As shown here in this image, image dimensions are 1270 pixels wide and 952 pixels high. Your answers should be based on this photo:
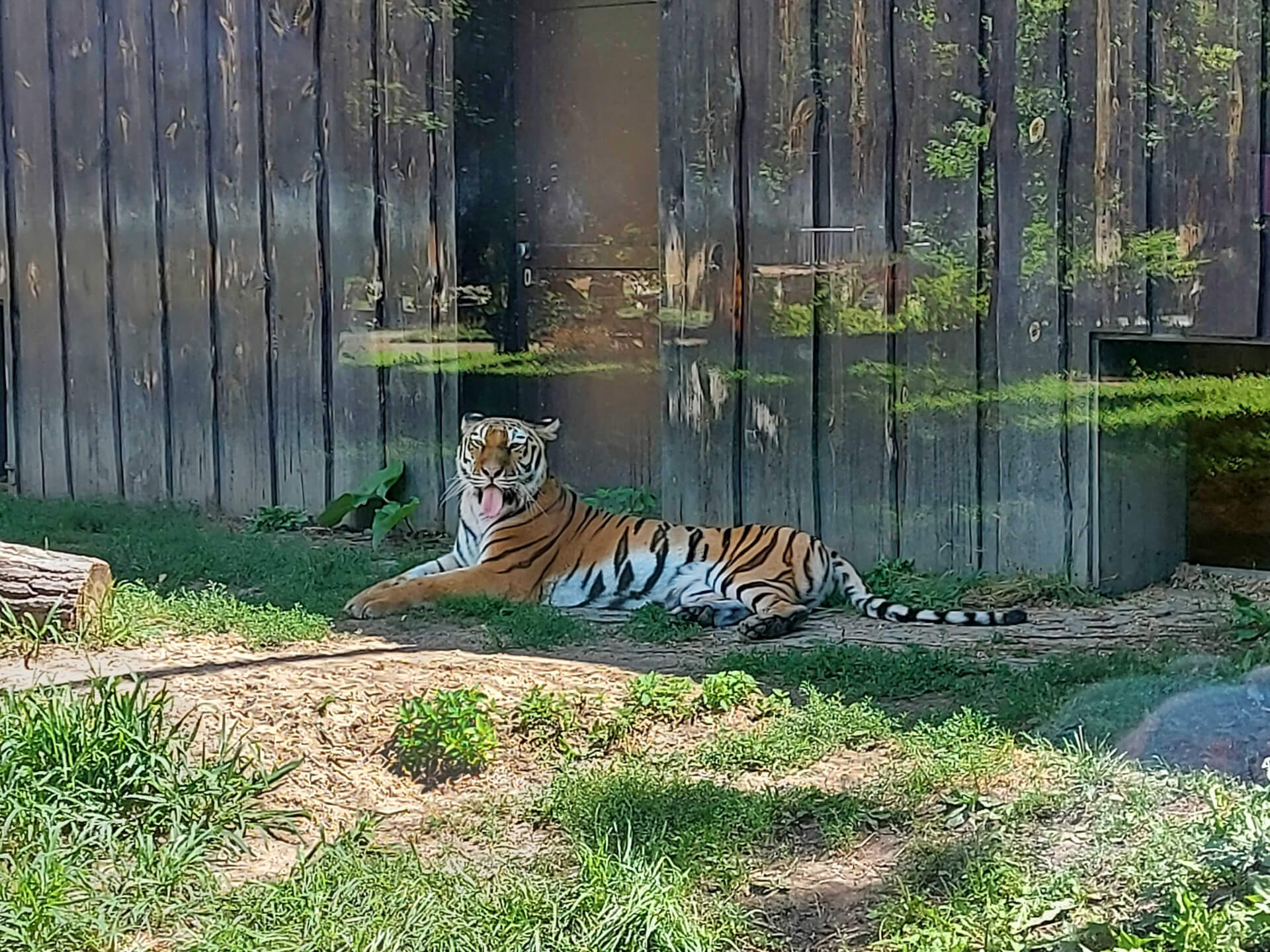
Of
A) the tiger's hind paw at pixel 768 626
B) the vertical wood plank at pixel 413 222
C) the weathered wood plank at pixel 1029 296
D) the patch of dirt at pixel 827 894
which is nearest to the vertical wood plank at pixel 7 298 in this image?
the vertical wood plank at pixel 413 222

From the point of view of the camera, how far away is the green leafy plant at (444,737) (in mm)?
4648

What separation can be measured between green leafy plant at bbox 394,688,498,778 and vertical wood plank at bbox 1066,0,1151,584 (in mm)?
2951

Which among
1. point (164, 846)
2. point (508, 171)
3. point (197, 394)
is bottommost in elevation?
point (164, 846)

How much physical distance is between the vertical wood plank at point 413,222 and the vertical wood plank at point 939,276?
2241 mm

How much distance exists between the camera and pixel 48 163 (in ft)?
31.8

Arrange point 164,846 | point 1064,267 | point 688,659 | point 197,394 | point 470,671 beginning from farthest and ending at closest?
point 197,394 → point 1064,267 → point 688,659 → point 470,671 → point 164,846

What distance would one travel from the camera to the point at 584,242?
27.5 ft

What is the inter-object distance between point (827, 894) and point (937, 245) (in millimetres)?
3652

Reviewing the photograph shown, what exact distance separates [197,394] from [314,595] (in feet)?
8.81

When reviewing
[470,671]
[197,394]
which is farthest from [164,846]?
[197,394]

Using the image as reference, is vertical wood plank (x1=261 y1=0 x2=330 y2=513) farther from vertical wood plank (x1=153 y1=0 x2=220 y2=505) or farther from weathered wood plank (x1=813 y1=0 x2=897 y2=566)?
weathered wood plank (x1=813 y1=0 x2=897 y2=566)

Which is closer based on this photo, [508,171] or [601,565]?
[601,565]

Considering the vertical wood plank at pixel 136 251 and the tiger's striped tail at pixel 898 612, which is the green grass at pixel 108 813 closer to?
the tiger's striped tail at pixel 898 612

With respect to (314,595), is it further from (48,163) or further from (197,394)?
(48,163)
